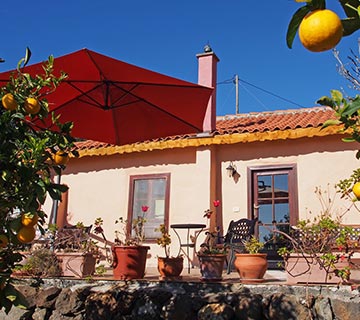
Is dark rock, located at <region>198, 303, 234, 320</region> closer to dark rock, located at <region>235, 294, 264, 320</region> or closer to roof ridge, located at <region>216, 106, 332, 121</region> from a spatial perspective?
dark rock, located at <region>235, 294, 264, 320</region>

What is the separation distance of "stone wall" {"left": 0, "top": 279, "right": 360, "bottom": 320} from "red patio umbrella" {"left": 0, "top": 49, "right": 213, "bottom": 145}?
207 centimetres

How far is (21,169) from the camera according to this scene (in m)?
2.52

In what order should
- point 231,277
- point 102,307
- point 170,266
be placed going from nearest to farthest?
point 102,307
point 170,266
point 231,277

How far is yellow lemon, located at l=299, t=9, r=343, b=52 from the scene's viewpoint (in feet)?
3.78

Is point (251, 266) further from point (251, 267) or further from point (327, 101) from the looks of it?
point (327, 101)

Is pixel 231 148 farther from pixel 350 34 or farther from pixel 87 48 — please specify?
pixel 350 34

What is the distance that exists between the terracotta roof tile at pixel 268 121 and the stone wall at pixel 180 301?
3462 millimetres

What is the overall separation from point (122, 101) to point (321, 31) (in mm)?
4770

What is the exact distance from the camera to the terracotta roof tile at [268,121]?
26.7 ft

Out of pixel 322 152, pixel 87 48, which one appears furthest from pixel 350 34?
pixel 322 152

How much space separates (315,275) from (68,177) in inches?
276

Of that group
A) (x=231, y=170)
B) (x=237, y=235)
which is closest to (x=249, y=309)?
(x=237, y=235)

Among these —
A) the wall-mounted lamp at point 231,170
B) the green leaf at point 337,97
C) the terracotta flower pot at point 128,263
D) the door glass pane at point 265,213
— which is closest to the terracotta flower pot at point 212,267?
the terracotta flower pot at point 128,263

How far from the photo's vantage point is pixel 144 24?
10078 millimetres
